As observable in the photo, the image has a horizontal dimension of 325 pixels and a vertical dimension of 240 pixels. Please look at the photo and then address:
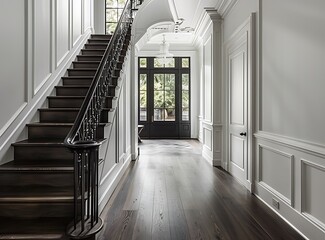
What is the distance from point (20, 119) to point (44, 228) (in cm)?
147

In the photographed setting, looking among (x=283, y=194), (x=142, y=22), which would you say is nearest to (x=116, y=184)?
(x=283, y=194)

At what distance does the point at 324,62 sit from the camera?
2176 mm

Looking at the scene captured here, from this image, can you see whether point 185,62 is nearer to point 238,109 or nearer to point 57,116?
point 238,109

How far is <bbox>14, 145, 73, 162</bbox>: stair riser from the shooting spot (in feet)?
9.62

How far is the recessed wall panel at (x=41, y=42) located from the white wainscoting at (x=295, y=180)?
10.3 ft

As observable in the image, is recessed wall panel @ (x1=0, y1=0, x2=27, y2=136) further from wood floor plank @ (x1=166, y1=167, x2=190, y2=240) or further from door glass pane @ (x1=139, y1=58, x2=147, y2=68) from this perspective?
door glass pane @ (x1=139, y1=58, x2=147, y2=68)

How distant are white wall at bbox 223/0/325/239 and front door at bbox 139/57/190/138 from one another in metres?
7.10

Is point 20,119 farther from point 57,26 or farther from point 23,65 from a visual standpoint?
point 57,26

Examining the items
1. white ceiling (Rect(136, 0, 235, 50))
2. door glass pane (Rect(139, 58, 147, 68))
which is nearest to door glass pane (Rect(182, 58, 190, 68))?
door glass pane (Rect(139, 58, 147, 68))

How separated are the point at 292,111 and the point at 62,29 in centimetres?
386

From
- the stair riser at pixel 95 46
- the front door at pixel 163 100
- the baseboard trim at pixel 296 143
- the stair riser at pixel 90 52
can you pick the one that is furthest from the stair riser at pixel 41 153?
the front door at pixel 163 100

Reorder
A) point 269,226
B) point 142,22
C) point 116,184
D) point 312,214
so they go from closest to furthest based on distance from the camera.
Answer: point 312,214
point 269,226
point 116,184
point 142,22

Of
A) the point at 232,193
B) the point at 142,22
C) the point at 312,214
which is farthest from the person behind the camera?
the point at 142,22

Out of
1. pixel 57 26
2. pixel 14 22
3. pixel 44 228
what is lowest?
pixel 44 228
